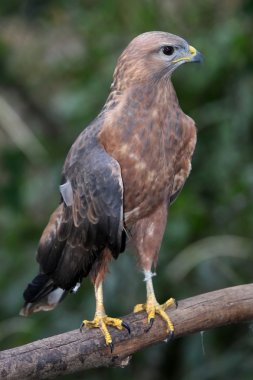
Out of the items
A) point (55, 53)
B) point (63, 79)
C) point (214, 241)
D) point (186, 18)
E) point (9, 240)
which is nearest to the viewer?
point (214, 241)

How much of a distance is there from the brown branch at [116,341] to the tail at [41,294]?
17.4 inches

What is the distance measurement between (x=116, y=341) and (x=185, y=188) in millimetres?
1694

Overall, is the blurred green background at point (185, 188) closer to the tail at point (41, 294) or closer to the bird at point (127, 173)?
the tail at point (41, 294)

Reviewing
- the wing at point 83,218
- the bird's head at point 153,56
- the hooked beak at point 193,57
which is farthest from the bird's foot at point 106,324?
the hooked beak at point 193,57

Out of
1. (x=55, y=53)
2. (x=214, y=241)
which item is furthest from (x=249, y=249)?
(x=55, y=53)

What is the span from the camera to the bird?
3883 mm

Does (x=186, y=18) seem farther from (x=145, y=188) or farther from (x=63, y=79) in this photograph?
(x=145, y=188)

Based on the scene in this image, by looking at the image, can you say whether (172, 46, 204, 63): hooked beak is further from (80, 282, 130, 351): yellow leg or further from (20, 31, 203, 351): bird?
(80, 282, 130, 351): yellow leg

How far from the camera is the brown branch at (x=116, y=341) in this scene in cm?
→ 346

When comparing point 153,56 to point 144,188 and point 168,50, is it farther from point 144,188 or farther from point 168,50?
point 144,188

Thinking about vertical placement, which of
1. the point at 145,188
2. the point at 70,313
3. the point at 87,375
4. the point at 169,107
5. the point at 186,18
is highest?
the point at 186,18

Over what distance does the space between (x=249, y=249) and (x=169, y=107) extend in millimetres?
1301

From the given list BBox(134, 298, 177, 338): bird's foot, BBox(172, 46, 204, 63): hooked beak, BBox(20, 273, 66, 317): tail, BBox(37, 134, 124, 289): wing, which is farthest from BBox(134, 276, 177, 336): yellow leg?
BBox(172, 46, 204, 63): hooked beak

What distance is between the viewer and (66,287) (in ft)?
13.3
